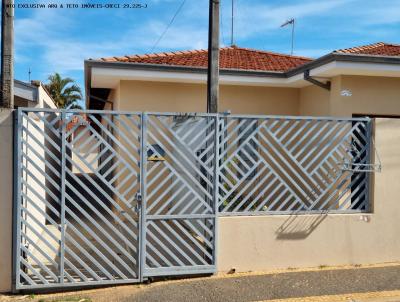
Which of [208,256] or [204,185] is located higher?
[204,185]

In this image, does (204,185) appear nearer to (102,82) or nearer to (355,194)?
(355,194)

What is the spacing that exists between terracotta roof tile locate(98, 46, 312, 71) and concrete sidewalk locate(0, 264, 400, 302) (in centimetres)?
486

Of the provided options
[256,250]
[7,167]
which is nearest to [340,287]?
[256,250]

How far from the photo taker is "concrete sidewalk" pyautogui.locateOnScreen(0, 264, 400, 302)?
4.98 meters

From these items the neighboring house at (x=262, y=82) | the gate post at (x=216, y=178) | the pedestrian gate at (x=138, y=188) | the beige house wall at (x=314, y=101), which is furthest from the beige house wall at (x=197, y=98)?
the gate post at (x=216, y=178)

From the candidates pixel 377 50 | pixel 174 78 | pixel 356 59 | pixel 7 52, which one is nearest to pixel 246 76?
pixel 174 78

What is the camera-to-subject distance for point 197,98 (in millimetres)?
9445

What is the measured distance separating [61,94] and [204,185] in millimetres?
29705

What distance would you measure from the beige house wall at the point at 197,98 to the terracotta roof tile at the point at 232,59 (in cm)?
47

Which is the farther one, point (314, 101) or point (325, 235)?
point (314, 101)

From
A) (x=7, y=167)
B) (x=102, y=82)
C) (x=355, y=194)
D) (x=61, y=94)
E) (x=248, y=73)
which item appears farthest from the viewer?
(x=61, y=94)

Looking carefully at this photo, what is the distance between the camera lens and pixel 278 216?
5.91m

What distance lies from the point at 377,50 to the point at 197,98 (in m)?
4.01

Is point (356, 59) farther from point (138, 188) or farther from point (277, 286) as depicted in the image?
point (138, 188)
